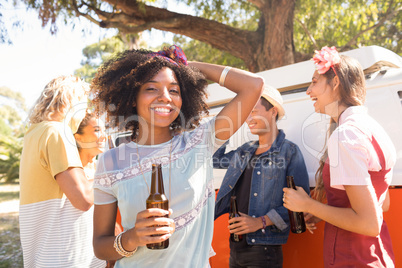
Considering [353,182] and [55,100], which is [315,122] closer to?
[353,182]

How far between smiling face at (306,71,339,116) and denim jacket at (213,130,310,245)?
1.85 ft

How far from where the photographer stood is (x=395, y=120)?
8.49ft

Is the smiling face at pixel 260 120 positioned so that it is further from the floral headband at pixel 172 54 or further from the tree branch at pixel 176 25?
the tree branch at pixel 176 25

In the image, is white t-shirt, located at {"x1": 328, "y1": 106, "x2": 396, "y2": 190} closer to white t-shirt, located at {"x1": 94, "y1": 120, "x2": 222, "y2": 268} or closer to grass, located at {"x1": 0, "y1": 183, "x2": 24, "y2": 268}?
white t-shirt, located at {"x1": 94, "y1": 120, "x2": 222, "y2": 268}

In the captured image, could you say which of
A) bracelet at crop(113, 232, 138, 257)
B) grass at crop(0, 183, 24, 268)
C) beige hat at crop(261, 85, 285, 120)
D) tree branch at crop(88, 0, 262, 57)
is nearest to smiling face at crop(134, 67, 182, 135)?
bracelet at crop(113, 232, 138, 257)

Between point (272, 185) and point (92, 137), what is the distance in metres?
1.71

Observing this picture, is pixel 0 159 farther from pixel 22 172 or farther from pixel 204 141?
pixel 204 141

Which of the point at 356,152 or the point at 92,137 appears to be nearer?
the point at 356,152

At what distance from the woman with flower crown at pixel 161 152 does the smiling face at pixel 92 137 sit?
3.57 feet

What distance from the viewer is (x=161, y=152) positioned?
5.77 feet

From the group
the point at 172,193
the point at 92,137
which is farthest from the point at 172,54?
the point at 92,137

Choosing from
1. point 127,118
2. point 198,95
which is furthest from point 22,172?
point 198,95

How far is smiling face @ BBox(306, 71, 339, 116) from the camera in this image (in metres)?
2.19

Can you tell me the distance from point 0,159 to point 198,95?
63.1 feet
